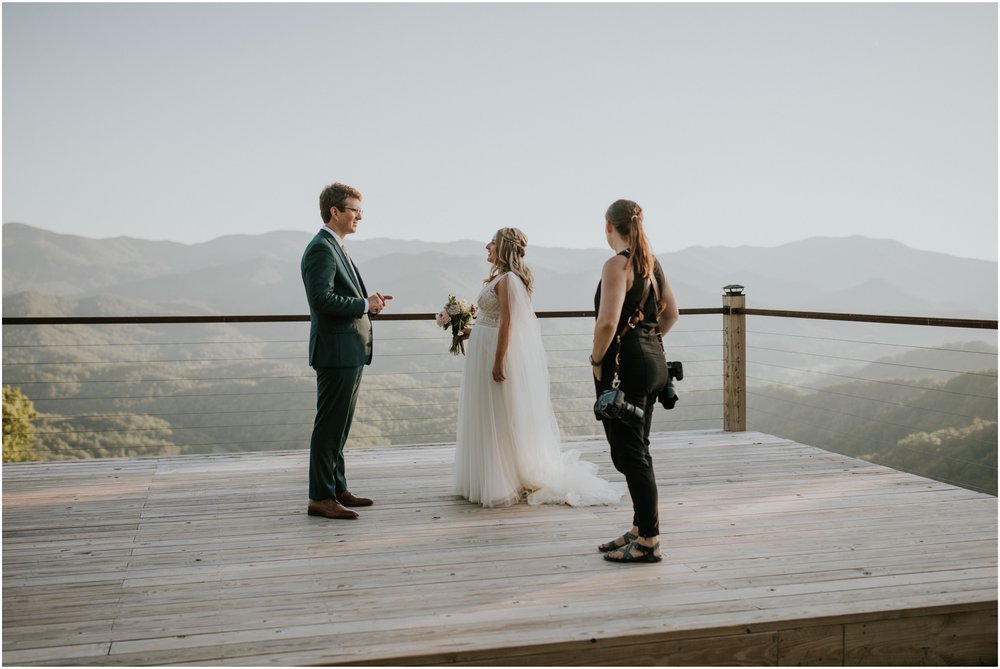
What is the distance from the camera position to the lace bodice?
444 centimetres

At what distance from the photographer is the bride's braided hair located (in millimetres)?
1181

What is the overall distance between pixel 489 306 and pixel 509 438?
0.72m

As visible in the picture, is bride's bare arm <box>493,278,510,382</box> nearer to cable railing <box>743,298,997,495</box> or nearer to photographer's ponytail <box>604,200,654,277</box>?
photographer's ponytail <box>604,200,654,277</box>

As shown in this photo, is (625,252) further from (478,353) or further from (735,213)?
(735,213)

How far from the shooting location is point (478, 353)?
14.7 feet

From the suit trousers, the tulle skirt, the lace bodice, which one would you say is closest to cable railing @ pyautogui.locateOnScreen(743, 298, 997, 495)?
the tulle skirt

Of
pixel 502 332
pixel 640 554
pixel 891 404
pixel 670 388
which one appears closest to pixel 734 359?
pixel 502 332

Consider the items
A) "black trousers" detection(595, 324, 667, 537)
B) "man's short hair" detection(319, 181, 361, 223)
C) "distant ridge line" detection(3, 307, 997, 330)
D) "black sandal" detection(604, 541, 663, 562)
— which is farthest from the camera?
"distant ridge line" detection(3, 307, 997, 330)

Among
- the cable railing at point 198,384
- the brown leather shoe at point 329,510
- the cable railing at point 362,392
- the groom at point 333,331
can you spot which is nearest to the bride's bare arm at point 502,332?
the groom at point 333,331

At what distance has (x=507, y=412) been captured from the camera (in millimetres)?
4445

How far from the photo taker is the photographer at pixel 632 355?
3.12 metres

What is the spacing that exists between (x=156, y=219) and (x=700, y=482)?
26.4 metres

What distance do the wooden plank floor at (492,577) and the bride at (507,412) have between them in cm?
18

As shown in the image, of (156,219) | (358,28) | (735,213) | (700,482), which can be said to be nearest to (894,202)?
(735,213)
